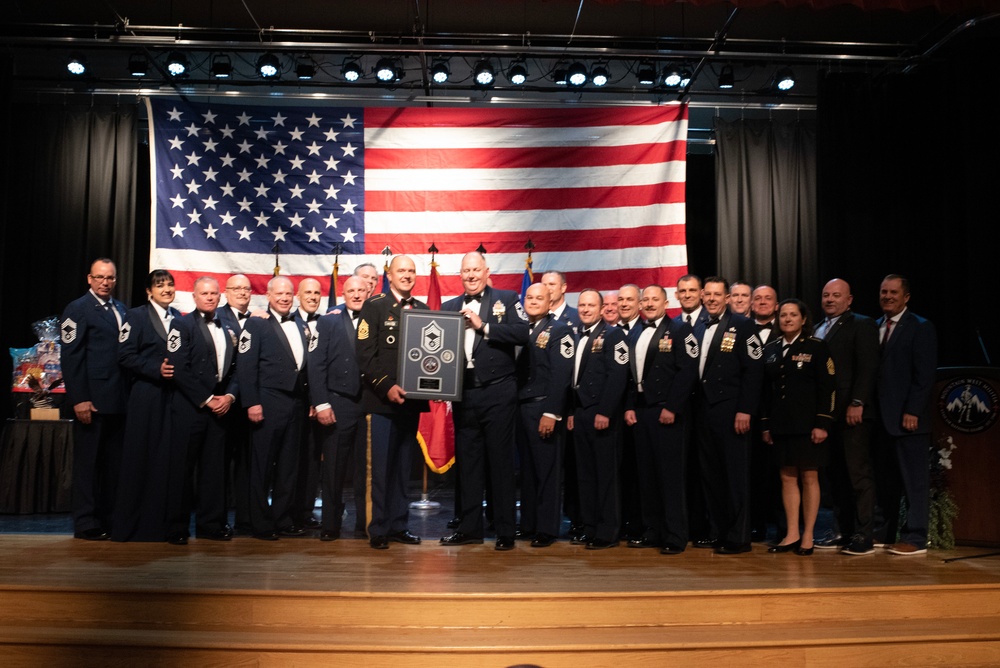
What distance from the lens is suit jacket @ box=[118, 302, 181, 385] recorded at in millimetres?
5602

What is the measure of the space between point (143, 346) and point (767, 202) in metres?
6.70

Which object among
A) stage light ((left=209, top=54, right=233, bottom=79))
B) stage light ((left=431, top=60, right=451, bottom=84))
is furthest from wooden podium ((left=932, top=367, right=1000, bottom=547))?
stage light ((left=209, top=54, right=233, bottom=79))

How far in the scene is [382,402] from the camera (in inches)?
215

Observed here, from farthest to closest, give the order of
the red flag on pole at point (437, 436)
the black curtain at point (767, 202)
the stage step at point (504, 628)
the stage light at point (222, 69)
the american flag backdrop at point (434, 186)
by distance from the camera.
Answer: the black curtain at point (767, 202) → the stage light at point (222, 69) → the american flag backdrop at point (434, 186) → the red flag on pole at point (437, 436) → the stage step at point (504, 628)

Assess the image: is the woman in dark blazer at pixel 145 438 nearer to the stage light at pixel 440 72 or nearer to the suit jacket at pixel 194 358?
the suit jacket at pixel 194 358

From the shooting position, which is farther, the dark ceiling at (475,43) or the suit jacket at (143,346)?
the dark ceiling at (475,43)

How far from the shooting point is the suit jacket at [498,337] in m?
5.39

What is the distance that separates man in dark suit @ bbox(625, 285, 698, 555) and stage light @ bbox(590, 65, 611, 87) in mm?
3517

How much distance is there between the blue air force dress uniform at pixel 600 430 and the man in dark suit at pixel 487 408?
1.72 feet

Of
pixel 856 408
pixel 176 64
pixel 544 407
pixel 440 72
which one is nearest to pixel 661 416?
pixel 544 407

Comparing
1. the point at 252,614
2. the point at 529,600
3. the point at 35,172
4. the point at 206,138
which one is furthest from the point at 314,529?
the point at 35,172

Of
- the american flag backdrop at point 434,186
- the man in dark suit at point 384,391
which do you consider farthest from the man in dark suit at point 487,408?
the american flag backdrop at point 434,186

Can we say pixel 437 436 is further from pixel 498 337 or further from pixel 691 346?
pixel 691 346

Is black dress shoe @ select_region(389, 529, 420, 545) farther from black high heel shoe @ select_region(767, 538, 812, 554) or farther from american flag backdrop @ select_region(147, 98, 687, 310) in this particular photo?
american flag backdrop @ select_region(147, 98, 687, 310)
